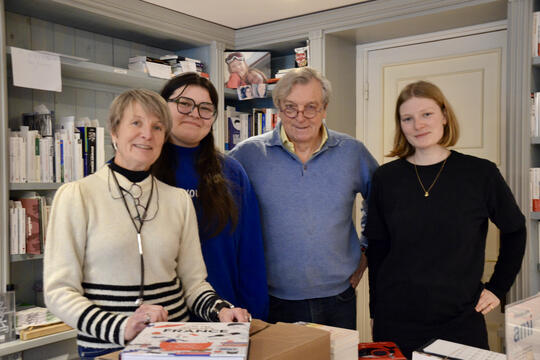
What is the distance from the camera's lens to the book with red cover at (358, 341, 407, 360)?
46.1 inches

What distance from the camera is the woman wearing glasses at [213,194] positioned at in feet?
5.37

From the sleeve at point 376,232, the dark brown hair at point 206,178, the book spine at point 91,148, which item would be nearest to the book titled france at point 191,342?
the dark brown hair at point 206,178

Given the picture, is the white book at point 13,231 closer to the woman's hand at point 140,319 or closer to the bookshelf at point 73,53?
the bookshelf at point 73,53

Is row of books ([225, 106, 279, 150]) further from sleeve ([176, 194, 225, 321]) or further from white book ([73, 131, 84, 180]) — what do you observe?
sleeve ([176, 194, 225, 321])

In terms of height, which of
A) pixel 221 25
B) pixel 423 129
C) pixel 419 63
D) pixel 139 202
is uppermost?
pixel 221 25

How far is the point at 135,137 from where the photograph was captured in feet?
4.29

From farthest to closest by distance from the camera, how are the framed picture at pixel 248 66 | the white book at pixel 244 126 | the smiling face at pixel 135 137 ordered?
the white book at pixel 244 126 < the framed picture at pixel 248 66 < the smiling face at pixel 135 137

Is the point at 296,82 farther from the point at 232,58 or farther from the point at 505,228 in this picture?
the point at 232,58

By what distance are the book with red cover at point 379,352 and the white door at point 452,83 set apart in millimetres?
1985

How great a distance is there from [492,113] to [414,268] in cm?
171

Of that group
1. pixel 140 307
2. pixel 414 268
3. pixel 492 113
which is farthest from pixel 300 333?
pixel 492 113

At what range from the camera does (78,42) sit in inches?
120

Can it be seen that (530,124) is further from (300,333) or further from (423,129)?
(300,333)

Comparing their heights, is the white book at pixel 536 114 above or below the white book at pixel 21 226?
above
